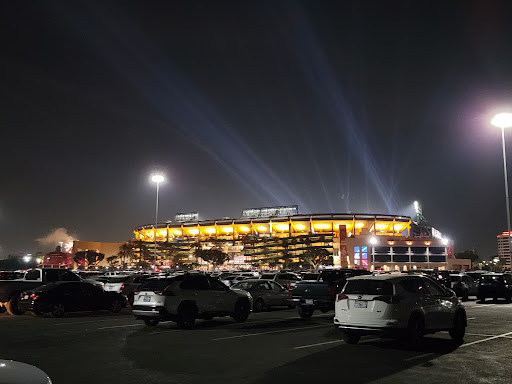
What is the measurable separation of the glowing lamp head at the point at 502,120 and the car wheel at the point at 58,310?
31972 millimetres

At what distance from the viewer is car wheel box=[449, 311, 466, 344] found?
12.4 meters

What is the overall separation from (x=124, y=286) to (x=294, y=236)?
412 feet

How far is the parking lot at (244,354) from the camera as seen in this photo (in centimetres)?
837

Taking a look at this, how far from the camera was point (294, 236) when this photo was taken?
148m

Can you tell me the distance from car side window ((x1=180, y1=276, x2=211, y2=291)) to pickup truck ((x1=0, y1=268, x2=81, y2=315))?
26.5ft

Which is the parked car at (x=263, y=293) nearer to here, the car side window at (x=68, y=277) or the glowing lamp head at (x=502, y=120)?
the car side window at (x=68, y=277)

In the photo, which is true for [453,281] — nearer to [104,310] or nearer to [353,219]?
[104,310]

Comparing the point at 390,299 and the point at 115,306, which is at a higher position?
the point at 390,299

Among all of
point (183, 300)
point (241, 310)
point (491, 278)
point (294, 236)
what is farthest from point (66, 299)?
point (294, 236)

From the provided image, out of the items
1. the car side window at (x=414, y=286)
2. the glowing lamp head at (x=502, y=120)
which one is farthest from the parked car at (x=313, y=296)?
the glowing lamp head at (x=502, y=120)

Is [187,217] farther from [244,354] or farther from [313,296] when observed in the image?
[244,354]

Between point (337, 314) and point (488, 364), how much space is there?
355 cm

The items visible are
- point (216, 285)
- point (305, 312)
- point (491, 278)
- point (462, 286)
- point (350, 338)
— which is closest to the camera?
point (350, 338)

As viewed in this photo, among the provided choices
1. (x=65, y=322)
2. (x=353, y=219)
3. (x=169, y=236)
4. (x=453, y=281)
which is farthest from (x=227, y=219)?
(x=65, y=322)
